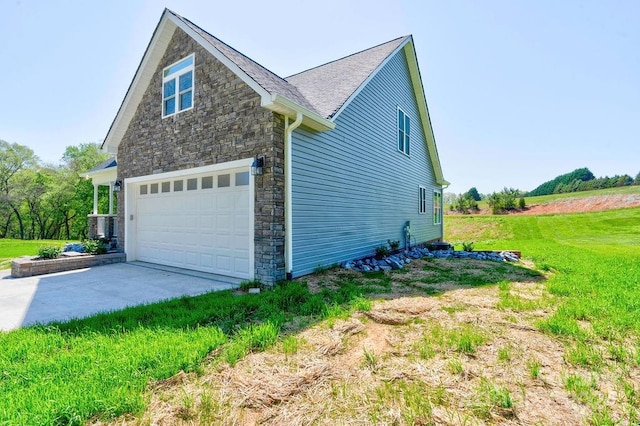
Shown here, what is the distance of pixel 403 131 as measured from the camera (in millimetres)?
11438

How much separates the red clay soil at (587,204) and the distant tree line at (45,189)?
44858 mm

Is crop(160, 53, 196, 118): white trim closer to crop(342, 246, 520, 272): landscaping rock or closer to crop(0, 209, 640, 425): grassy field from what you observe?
crop(0, 209, 640, 425): grassy field

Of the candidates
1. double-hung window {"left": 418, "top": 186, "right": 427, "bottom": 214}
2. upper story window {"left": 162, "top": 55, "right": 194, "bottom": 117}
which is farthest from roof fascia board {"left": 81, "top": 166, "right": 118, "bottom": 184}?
double-hung window {"left": 418, "top": 186, "right": 427, "bottom": 214}

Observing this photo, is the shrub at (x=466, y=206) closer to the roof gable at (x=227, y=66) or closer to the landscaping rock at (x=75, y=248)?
the roof gable at (x=227, y=66)

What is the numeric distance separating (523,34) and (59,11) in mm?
13246

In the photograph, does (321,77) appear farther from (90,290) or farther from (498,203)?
(498,203)

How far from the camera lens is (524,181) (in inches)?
2132

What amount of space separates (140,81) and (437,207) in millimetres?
13948

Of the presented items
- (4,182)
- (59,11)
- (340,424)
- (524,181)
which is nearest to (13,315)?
(340,424)

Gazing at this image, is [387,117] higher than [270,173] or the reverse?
higher

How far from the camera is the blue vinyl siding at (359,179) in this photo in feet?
21.5

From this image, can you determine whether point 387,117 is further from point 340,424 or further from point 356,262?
point 340,424

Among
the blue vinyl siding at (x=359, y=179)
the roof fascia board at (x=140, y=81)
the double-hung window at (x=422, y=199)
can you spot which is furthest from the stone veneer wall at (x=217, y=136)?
the double-hung window at (x=422, y=199)

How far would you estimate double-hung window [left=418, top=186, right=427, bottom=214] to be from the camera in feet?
42.9
